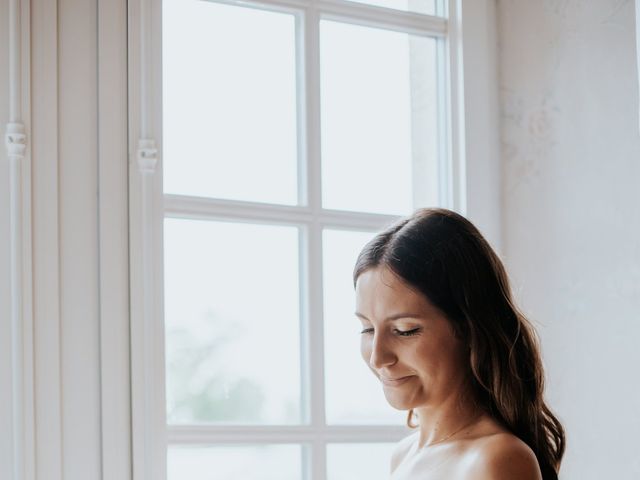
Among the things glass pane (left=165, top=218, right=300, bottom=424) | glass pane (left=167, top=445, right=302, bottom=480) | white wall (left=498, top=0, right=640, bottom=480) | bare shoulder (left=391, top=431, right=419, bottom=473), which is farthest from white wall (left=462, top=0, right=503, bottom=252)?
bare shoulder (left=391, top=431, right=419, bottom=473)

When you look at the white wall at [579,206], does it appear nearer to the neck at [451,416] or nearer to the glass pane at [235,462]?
the glass pane at [235,462]

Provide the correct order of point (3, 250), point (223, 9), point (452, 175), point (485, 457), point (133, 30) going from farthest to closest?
point (452, 175) → point (223, 9) → point (133, 30) → point (3, 250) → point (485, 457)

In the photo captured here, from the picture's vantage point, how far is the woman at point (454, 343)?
1406 millimetres

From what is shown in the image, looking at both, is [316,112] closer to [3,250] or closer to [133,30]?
[133,30]

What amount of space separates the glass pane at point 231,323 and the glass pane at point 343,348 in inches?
2.9

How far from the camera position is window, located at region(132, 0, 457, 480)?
85.7 inches

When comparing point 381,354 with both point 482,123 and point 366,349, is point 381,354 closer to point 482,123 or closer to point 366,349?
point 366,349

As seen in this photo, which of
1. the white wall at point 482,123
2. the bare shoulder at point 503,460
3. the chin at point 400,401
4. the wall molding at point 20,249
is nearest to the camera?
the bare shoulder at point 503,460

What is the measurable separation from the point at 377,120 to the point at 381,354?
1.14m

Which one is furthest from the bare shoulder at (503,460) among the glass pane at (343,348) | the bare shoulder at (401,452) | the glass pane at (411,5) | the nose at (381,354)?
the glass pane at (411,5)

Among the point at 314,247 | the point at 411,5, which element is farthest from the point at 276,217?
the point at 411,5

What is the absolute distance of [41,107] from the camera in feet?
6.68

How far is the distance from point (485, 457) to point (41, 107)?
108 centimetres

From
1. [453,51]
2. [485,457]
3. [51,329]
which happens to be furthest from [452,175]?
[485,457]
